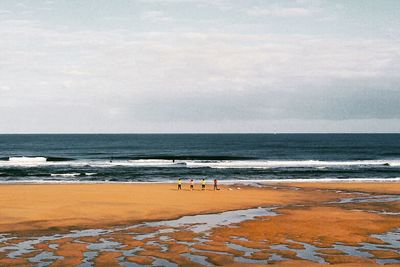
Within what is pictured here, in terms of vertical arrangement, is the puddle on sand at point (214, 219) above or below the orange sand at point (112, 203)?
below

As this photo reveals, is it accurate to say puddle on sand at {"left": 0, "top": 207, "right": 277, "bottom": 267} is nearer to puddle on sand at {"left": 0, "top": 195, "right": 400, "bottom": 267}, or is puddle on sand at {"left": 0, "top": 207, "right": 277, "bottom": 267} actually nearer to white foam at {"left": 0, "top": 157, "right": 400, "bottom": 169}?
puddle on sand at {"left": 0, "top": 195, "right": 400, "bottom": 267}

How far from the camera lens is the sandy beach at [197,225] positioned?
19.2 m

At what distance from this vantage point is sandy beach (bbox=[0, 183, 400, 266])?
756 inches

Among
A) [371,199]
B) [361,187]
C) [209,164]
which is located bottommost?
[371,199]

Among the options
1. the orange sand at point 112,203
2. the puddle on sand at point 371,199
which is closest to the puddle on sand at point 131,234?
the orange sand at point 112,203

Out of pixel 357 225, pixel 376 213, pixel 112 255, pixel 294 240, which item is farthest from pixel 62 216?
pixel 376 213

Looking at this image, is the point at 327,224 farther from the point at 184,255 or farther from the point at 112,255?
the point at 112,255

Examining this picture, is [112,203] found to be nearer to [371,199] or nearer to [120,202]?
[120,202]

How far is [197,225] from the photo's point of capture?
26.4m

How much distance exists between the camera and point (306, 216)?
95.9 ft

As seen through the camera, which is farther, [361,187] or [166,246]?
[361,187]

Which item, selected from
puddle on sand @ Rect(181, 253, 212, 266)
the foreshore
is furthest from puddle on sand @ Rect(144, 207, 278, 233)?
puddle on sand @ Rect(181, 253, 212, 266)

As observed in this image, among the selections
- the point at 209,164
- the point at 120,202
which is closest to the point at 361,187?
the point at 120,202

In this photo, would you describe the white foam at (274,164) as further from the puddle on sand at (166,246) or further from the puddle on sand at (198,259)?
the puddle on sand at (198,259)
